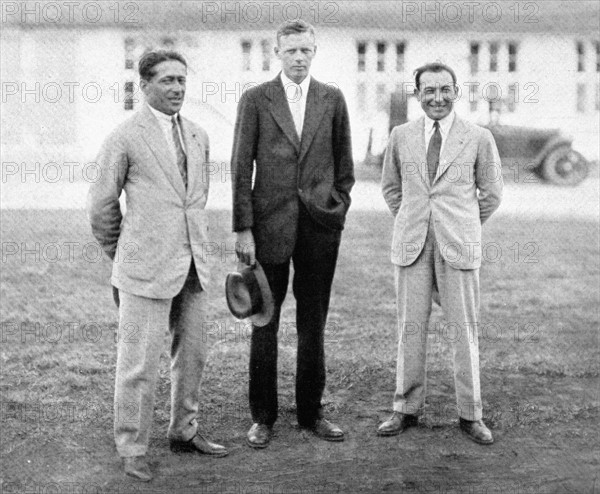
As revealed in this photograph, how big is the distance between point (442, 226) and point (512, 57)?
6058 mm

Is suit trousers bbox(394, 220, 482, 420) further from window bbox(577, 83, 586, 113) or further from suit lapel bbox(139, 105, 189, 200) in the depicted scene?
window bbox(577, 83, 586, 113)

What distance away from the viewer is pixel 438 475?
3754mm

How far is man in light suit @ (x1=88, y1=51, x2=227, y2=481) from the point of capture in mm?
3602

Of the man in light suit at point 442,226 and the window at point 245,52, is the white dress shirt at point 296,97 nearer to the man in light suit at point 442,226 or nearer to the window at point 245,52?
the man in light suit at point 442,226

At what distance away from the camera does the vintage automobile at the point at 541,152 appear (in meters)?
11.3

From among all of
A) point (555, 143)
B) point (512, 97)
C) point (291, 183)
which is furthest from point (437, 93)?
point (555, 143)

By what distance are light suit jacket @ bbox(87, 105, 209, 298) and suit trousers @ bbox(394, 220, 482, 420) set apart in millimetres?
1348

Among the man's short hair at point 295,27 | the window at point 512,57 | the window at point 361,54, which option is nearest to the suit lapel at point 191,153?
the man's short hair at point 295,27

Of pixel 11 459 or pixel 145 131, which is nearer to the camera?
pixel 145 131

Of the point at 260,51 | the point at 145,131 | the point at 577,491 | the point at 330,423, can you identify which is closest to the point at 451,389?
the point at 330,423

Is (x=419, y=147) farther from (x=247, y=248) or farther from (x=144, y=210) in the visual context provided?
(x=144, y=210)

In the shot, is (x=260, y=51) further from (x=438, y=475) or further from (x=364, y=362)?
(x=438, y=475)

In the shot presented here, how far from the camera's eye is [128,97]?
31.9 ft

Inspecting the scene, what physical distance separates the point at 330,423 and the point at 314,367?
371mm
